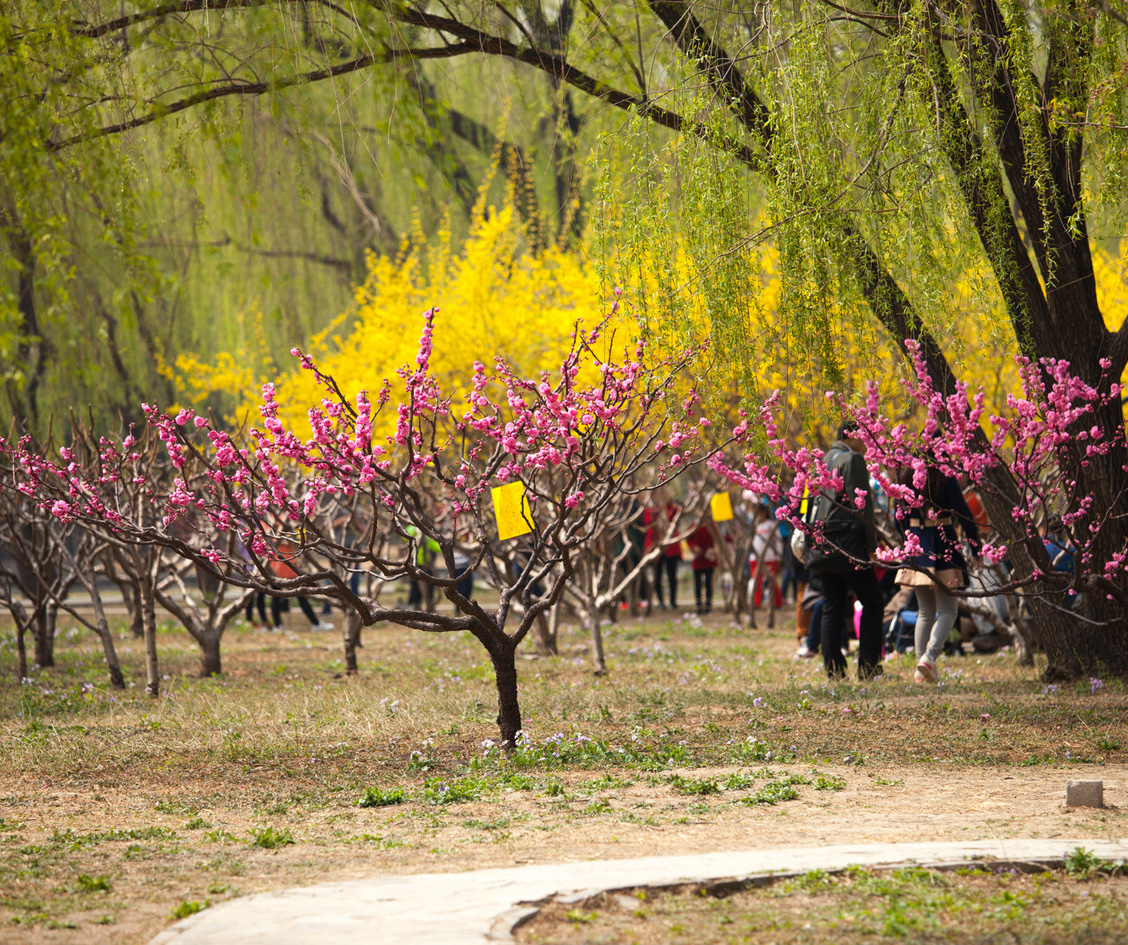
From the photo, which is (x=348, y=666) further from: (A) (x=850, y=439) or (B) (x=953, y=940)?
(B) (x=953, y=940)

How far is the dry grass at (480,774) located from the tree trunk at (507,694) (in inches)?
5.5

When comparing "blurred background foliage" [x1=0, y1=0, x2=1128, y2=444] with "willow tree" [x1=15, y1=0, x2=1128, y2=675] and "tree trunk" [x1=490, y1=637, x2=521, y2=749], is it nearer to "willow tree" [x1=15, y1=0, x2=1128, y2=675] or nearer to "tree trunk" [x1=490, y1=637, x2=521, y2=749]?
"willow tree" [x1=15, y1=0, x2=1128, y2=675]

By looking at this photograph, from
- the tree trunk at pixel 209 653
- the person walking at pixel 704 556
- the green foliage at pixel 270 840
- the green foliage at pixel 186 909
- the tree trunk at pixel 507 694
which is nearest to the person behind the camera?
Answer: the green foliage at pixel 186 909

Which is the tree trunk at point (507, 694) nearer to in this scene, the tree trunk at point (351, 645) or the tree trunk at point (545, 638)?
the tree trunk at point (351, 645)

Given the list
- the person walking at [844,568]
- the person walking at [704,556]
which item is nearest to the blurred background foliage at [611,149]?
the person walking at [844,568]

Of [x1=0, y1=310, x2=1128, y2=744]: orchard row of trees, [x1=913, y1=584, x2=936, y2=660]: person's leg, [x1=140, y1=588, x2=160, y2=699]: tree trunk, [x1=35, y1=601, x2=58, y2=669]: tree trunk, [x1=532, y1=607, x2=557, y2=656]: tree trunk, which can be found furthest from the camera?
[x1=532, y1=607, x2=557, y2=656]: tree trunk

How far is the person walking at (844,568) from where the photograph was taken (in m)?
7.18

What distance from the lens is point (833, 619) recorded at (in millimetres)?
7340

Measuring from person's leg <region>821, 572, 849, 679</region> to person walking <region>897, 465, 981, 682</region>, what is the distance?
377 millimetres

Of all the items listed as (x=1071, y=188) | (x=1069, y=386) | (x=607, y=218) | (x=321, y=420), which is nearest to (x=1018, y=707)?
(x=1069, y=386)

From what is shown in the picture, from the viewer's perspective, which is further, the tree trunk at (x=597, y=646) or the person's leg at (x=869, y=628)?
the tree trunk at (x=597, y=646)

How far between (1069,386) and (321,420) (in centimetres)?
380

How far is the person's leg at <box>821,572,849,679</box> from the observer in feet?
24.0

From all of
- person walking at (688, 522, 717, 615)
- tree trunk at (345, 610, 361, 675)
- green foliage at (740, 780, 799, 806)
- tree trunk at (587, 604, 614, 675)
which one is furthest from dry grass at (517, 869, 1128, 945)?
person walking at (688, 522, 717, 615)
